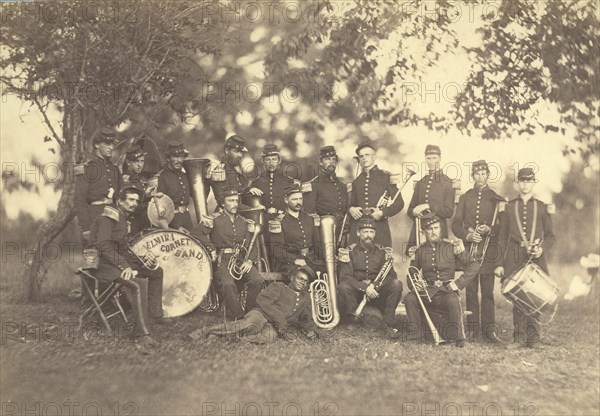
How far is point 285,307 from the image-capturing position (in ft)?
18.5

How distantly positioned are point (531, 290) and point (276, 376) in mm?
2472

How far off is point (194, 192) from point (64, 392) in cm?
213

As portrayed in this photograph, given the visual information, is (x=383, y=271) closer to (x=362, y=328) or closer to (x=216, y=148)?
(x=362, y=328)

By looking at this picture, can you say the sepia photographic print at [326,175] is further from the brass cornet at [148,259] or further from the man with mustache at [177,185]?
the brass cornet at [148,259]

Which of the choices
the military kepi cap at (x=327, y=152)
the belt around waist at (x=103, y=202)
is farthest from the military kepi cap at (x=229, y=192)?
the belt around waist at (x=103, y=202)

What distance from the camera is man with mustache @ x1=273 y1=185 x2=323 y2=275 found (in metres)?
5.71

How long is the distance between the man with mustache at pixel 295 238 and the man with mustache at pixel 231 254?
0.27m

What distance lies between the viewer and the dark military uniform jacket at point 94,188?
5609 millimetres

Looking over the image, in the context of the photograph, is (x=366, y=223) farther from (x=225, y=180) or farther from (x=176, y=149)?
(x=176, y=149)

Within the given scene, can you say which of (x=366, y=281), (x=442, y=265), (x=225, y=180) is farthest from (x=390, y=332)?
(x=225, y=180)

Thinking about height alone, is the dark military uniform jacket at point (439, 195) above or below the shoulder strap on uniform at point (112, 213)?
above

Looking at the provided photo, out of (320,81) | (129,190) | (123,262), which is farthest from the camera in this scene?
(320,81)

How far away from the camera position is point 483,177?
5711 millimetres

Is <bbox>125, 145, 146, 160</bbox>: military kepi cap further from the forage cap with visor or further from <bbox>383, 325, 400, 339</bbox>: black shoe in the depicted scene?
<bbox>383, 325, 400, 339</bbox>: black shoe
